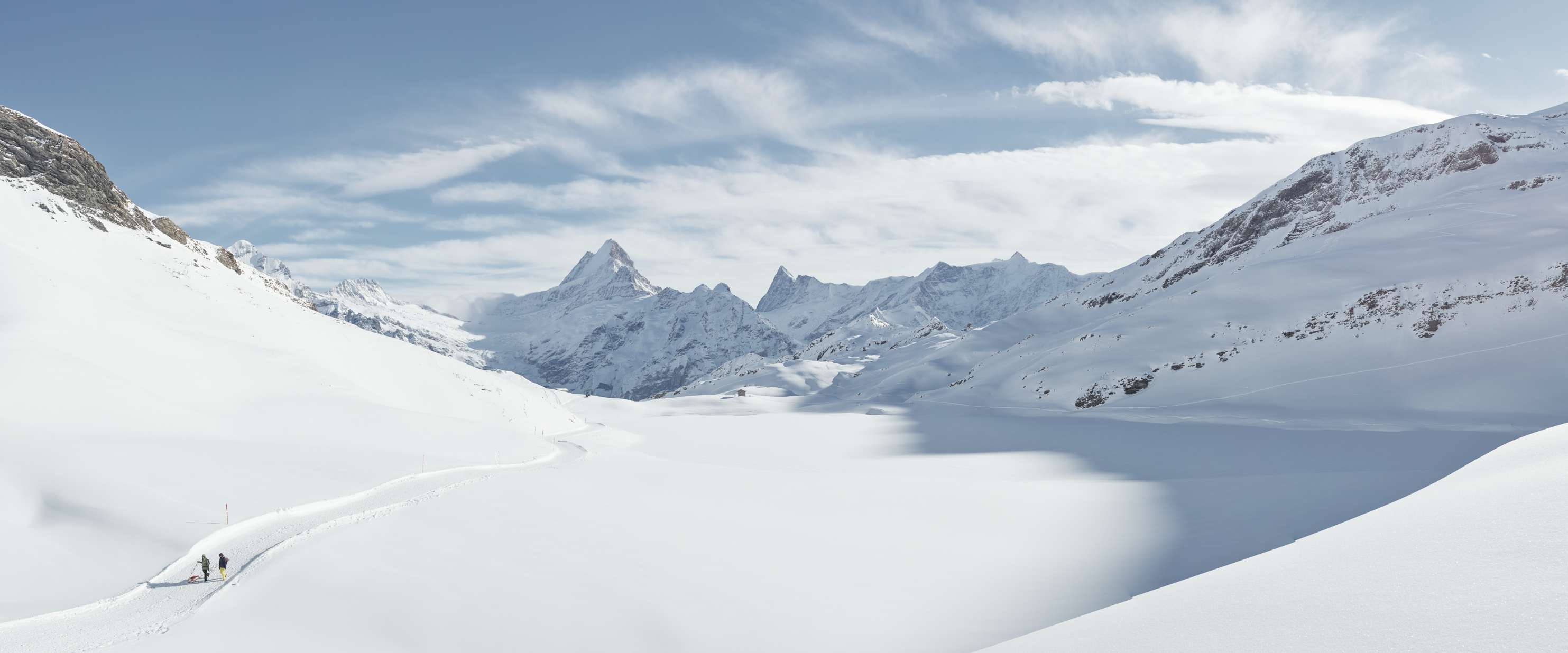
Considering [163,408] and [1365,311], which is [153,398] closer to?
[163,408]

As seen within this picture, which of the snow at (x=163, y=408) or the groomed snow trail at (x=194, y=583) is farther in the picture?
the snow at (x=163, y=408)

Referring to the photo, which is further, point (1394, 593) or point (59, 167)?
point (59, 167)

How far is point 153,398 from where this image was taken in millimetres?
30906

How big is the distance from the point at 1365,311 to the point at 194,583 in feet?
231

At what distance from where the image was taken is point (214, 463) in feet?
89.2

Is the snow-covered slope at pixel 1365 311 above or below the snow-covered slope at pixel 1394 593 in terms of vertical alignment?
above

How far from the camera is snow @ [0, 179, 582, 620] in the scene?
2136 centimetres

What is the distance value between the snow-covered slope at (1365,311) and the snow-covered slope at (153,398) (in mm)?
50364

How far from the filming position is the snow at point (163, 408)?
21.4 m

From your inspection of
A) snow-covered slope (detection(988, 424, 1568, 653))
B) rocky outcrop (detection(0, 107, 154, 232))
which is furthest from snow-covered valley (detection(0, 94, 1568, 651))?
rocky outcrop (detection(0, 107, 154, 232))

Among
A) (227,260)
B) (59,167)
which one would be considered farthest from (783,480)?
(227,260)

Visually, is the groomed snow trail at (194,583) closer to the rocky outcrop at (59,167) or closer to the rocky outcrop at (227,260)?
the rocky outcrop at (59,167)

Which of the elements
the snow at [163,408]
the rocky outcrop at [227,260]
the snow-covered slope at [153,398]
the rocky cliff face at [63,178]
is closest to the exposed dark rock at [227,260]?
the rocky outcrop at [227,260]

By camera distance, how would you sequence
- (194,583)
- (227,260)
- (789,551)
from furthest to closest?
(227,260)
(789,551)
(194,583)
